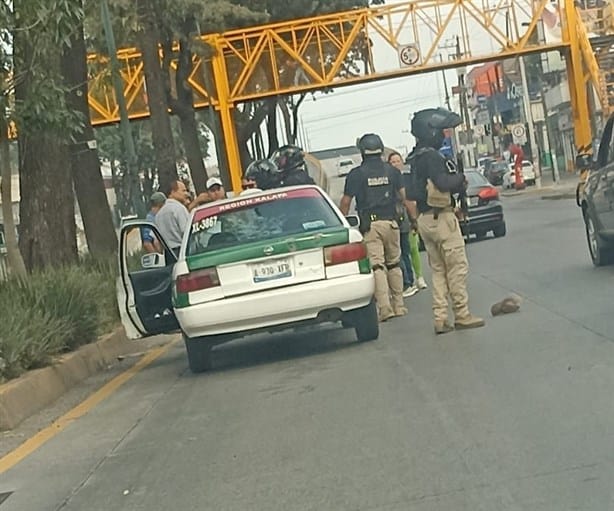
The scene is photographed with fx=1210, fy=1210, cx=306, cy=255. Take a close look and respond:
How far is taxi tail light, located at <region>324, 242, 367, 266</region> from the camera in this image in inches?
432

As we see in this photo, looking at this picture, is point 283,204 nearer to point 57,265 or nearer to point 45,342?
point 45,342

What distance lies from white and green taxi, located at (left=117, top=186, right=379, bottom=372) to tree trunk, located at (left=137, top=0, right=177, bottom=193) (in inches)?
548

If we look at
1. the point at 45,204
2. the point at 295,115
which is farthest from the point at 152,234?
the point at 295,115

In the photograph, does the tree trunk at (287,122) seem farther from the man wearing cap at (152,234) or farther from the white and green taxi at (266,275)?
Answer: the white and green taxi at (266,275)

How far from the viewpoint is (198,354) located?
1125 centimetres

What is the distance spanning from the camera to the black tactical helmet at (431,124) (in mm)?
11828

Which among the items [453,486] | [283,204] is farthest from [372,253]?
[453,486]

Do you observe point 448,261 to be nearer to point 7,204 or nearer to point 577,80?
point 7,204

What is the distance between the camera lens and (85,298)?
13.4 meters

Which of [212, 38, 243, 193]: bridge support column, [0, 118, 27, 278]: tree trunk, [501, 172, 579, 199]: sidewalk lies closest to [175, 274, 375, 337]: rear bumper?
[0, 118, 27, 278]: tree trunk

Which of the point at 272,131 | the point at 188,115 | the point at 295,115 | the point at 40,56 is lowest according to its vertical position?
the point at 40,56

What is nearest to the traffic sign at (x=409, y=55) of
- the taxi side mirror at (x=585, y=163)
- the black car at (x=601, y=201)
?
the black car at (x=601, y=201)

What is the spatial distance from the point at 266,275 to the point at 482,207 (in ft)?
46.6

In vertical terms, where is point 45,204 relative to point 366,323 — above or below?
above
